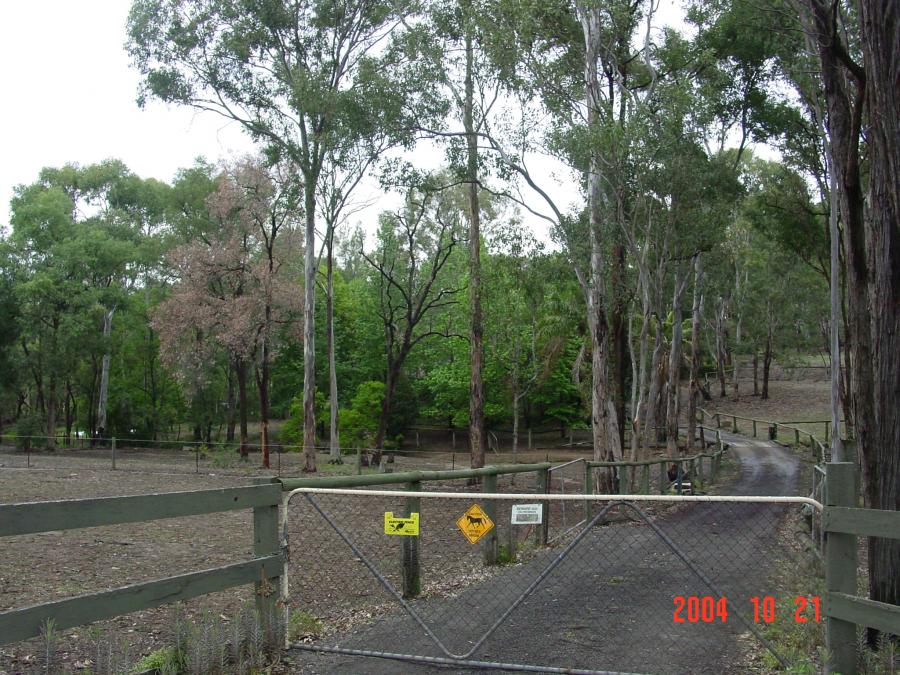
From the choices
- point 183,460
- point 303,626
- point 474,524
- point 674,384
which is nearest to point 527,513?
point 474,524

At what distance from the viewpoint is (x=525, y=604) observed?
736 cm

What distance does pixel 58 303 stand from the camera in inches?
1735

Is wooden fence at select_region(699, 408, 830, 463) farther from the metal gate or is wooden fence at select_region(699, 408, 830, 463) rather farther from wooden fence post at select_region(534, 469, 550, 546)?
the metal gate

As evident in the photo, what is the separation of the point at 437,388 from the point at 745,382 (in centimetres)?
3245

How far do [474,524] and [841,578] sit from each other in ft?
8.55

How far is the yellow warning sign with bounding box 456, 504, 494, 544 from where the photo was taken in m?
6.20

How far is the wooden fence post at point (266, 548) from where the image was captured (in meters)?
5.86

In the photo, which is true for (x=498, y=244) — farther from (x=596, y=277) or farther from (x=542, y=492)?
(x=542, y=492)

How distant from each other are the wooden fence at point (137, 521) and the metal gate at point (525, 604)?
26 cm

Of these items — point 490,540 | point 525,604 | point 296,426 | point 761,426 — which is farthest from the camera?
point 761,426

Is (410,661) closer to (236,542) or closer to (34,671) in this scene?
(34,671)

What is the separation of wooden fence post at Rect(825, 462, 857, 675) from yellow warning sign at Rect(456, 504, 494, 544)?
2.44m

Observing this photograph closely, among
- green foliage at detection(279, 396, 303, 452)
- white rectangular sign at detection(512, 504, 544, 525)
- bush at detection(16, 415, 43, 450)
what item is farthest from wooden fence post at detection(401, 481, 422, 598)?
green foliage at detection(279, 396, 303, 452)

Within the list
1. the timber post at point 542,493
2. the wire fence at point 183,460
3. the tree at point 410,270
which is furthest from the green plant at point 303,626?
the tree at point 410,270
